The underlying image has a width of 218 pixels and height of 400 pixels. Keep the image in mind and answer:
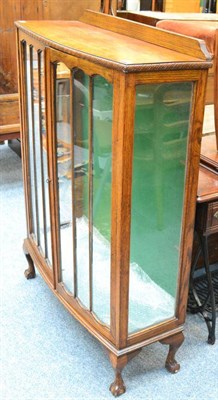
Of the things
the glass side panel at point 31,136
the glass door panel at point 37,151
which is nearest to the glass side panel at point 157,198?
the glass door panel at point 37,151

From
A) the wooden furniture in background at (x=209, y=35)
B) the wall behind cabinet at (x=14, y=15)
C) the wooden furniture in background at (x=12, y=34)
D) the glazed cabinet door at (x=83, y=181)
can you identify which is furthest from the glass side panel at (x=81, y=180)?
the wall behind cabinet at (x=14, y=15)

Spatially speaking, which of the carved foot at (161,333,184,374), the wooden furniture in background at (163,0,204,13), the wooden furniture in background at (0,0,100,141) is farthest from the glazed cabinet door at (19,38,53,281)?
the wooden furniture in background at (163,0,204,13)

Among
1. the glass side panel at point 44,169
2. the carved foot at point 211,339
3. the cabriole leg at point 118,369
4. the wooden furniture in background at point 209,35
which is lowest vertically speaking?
the carved foot at point 211,339

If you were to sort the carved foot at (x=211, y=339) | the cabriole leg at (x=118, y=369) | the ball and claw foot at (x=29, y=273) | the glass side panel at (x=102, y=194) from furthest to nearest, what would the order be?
the ball and claw foot at (x=29, y=273) < the carved foot at (x=211, y=339) < the cabriole leg at (x=118, y=369) < the glass side panel at (x=102, y=194)

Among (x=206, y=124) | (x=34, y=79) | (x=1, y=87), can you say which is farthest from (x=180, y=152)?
(x=1, y=87)

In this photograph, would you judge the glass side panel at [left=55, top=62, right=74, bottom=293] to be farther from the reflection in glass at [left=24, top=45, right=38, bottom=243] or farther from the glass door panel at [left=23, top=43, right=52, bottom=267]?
the reflection in glass at [left=24, top=45, right=38, bottom=243]

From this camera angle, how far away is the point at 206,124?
2033 mm

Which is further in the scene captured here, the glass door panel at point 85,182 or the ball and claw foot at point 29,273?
the ball and claw foot at point 29,273

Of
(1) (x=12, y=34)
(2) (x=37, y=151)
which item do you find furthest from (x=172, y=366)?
(1) (x=12, y=34)

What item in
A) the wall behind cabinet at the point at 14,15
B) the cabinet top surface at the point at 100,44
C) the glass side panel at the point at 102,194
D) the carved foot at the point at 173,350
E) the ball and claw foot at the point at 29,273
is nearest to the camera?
the cabinet top surface at the point at 100,44

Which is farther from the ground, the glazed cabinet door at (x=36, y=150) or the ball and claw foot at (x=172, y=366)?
the glazed cabinet door at (x=36, y=150)

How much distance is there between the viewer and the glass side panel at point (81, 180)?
134cm

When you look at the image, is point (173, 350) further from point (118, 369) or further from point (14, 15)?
point (14, 15)

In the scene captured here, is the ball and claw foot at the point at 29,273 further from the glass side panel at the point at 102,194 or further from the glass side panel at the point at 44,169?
the glass side panel at the point at 102,194
